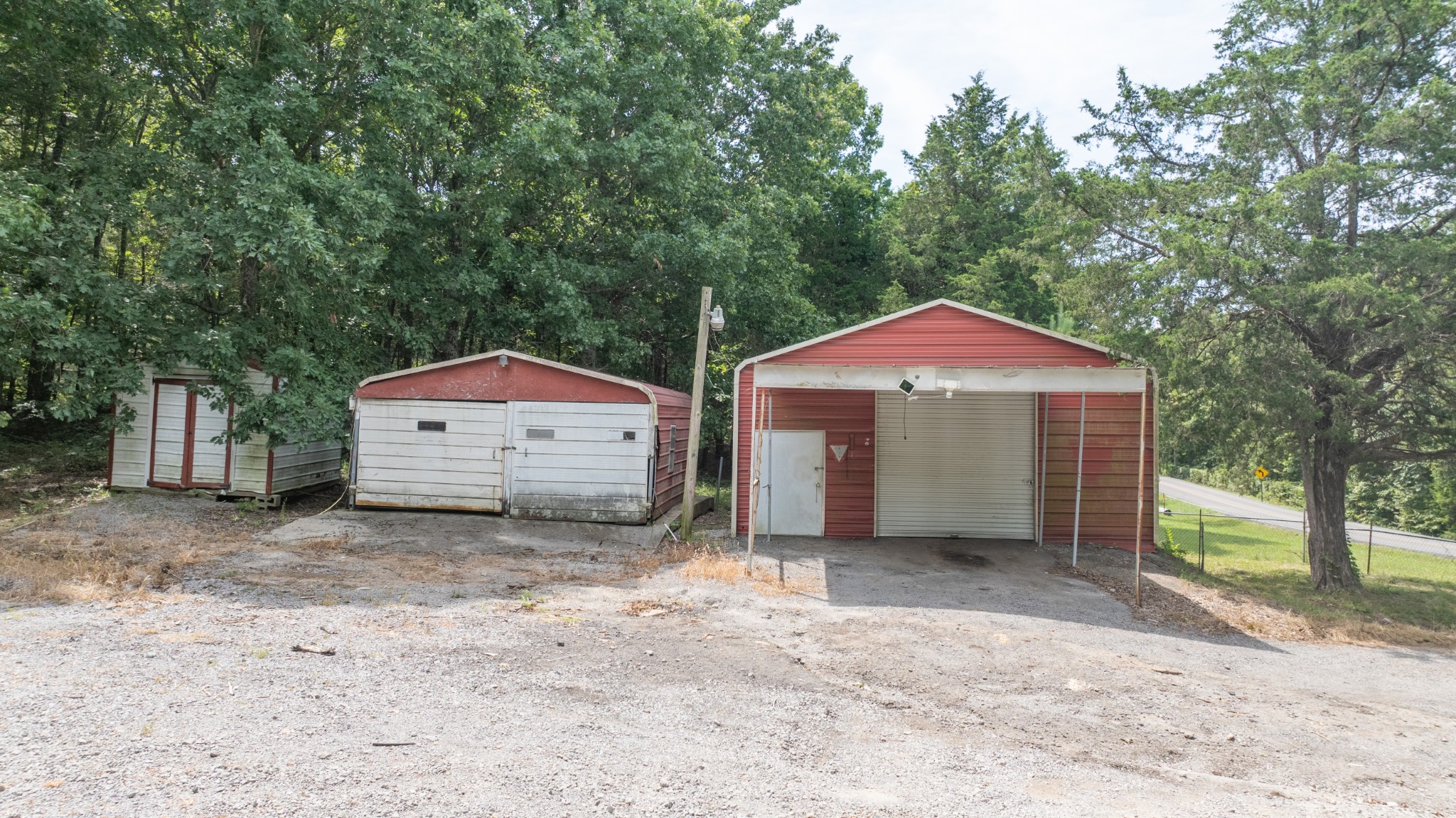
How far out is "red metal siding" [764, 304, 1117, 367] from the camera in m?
12.0

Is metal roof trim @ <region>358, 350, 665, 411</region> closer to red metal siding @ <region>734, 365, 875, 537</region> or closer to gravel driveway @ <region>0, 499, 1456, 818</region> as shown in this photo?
red metal siding @ <region>734, 365, 875, 537</region>

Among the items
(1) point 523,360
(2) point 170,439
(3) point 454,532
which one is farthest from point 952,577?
(2) point 170,439

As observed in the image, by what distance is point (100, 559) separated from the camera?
8102mm

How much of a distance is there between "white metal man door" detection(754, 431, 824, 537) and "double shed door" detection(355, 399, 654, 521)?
6.41 feet

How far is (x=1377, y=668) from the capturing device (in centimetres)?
700

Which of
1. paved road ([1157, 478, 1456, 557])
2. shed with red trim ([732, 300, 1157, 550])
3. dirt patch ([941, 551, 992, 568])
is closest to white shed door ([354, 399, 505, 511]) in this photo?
shed with red trim ([732, 300, 1157, 550])

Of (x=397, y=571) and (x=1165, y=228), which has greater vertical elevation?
(x=1165, y=228)

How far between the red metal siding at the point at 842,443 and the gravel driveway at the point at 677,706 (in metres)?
4.07

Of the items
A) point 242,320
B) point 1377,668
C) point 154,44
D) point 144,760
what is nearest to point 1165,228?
point 1377,668

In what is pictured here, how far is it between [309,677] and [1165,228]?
11708mm

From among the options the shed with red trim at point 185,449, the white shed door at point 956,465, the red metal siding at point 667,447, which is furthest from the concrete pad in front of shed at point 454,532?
the white shed door at point 956,465

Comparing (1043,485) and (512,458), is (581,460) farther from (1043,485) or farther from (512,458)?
(1043,485)

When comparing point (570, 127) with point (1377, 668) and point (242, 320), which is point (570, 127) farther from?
point (1377, 668)

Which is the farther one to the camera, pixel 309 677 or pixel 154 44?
pixel 154 44
